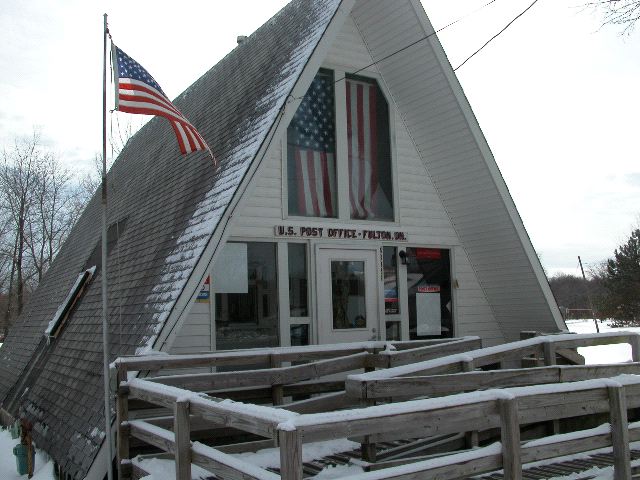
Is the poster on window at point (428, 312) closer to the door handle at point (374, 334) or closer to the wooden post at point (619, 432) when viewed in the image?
the door handle at point (374, 334)

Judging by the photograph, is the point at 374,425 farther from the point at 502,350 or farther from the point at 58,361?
the point at 58,361

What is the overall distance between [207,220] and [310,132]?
9.10ft

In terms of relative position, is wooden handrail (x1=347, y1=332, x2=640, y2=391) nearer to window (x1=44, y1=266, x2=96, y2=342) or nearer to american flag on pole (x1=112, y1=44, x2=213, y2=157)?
american flag on pole (x1=112, y1=44, x2=213, y2=157)

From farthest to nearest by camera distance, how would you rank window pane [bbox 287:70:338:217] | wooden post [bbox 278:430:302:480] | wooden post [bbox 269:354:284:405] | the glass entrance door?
1. window pane [bbox 287:70:338:217]
2. the glass entrance door
3. wooden post [bbox 269:354:284:405]
4. wooden post [bbox 278:430:302:480]

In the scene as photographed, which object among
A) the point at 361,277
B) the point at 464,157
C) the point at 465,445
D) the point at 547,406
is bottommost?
the point at 465,445

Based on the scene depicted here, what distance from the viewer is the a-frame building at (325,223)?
827 cm

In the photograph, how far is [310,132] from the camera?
971cm

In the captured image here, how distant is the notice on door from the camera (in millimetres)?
10492

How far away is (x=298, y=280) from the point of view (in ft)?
30.3

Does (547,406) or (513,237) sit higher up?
(513,237)

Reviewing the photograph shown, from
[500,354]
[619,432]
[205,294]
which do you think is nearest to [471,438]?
[500,354]

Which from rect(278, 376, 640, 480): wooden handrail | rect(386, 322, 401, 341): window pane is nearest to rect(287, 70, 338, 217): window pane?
rect(386, 322, 401, 341): window pane

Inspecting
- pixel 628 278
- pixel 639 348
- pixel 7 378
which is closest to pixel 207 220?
pixel 639 348

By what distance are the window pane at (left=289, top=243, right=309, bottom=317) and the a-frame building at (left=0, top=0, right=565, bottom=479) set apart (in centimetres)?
2
